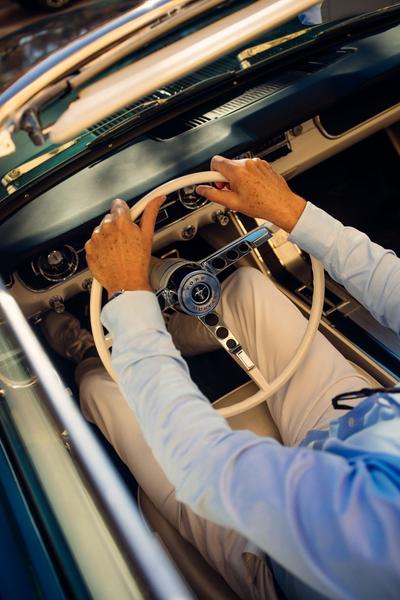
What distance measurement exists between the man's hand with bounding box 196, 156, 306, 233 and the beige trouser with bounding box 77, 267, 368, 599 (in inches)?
10.1

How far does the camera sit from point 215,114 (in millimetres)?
1517

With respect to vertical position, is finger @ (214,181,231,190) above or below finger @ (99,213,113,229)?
above

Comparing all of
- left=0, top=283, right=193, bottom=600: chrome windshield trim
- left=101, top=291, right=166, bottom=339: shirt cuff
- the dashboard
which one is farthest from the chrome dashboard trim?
left=0, top=283, right=193, bottom=600: chrome windshield trim

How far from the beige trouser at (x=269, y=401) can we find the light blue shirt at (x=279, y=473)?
264 millimetres

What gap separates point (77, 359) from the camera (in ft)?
5.36

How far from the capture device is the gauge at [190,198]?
1478 millimetres

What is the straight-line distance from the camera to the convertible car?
27.3 inches

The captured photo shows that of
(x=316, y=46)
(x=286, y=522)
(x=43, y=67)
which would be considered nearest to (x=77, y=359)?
(x=43, y=67)

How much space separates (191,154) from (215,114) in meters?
0.20

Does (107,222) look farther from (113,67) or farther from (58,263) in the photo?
(58,263)

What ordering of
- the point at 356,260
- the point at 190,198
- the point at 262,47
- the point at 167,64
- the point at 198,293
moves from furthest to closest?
the point at 262,47, the point at 190,198, the point at 198,293, the point at 356,260, the point at 167,64

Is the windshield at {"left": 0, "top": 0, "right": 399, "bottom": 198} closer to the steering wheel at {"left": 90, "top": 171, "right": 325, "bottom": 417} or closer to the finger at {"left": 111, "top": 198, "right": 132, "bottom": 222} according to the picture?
the finger at {"left": 111, "top": 198, "right": 132, "bottom": 222}

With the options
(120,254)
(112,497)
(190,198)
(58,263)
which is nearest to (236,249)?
(190,198)

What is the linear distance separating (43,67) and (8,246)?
1.50 feet
